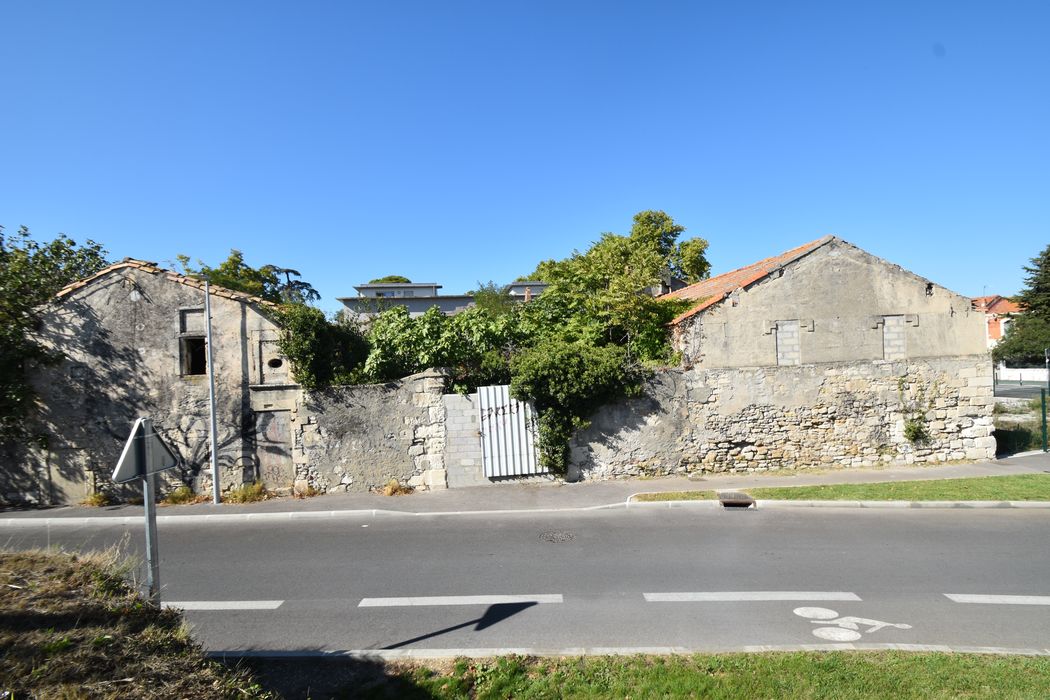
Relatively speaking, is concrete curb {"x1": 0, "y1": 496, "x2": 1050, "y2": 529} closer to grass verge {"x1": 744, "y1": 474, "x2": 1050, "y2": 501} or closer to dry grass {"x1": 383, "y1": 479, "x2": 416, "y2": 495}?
grass verge {"x1": 744, "y1": 474, "x2": 1050, "y2": 501}

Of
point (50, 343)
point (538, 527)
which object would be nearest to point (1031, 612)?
point (538, 527)

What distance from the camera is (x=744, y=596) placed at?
5.80 m

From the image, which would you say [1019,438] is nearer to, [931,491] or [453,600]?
[931,491]

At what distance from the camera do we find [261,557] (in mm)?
7695

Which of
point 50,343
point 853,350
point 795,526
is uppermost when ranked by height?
point 50,343

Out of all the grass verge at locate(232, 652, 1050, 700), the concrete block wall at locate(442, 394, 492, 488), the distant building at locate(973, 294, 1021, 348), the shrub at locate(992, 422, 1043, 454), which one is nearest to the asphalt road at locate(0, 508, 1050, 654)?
the grass verge at locate(232, 652, 1050, 700)

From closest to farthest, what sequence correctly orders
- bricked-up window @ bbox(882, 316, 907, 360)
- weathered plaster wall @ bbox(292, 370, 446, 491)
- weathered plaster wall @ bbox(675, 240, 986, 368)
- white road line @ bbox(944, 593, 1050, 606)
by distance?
white road line @ bbox(944, 593, 1050, 606) < weathered plaster wall @ bbox(292, 370, 446, 491) < weathered plaster wall @ bbox(675, 240, 986, 368) < bricked-up window @ bbox(882, 316, 907, 360)

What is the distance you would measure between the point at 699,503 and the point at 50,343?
47.2ft

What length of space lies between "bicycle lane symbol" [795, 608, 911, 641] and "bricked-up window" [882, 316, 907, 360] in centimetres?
933

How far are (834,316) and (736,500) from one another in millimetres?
5708

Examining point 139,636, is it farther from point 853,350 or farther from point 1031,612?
point 853,350

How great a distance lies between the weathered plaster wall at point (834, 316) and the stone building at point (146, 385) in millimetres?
9920

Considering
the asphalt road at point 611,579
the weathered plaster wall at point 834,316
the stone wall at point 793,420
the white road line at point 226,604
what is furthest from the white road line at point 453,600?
the weathered plaster wall at point 834,316

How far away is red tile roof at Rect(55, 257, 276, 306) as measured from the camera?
1121cm
